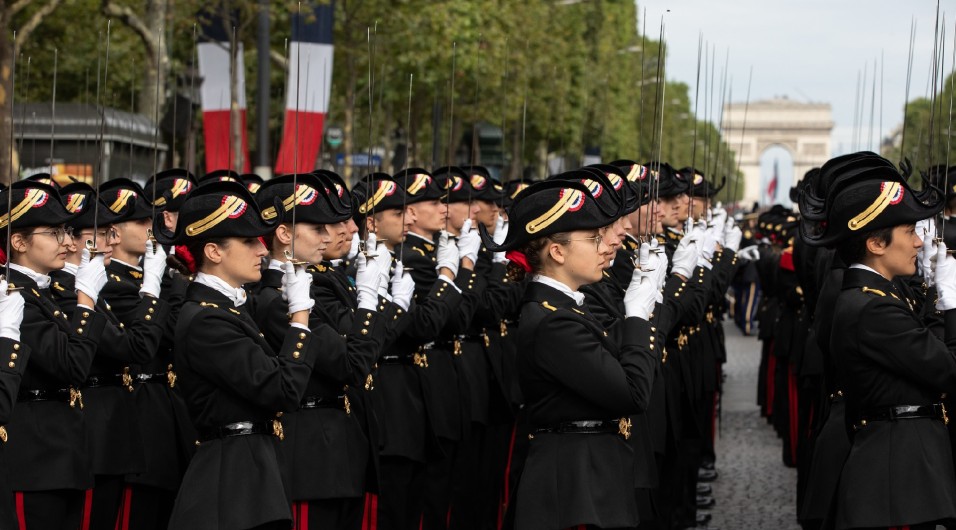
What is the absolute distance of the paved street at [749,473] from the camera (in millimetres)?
10727

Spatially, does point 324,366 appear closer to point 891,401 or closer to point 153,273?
point 153,273

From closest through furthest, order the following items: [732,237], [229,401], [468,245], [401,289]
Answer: [229,401]
[401,289]
[468,245]
[732,237]

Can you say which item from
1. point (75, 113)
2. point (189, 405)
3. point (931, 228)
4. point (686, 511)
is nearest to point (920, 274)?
point (931, 228)

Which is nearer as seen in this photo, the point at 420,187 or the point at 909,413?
the point at 909,413

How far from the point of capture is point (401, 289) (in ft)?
24.2

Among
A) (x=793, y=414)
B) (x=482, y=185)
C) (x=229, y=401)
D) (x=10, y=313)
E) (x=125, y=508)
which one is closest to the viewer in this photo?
(x=10, y=313)

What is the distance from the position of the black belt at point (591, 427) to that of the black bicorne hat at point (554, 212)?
0.74 m

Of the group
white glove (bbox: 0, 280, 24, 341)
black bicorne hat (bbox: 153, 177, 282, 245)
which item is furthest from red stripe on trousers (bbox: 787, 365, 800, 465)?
white glove (bbox: 0, 280, 24, 341)

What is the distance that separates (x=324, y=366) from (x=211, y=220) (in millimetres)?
837

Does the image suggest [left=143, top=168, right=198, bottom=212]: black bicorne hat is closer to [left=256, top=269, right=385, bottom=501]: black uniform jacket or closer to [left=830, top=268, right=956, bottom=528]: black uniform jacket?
[left=256, top=269, right=385, bottom=501]: black uniform jacket

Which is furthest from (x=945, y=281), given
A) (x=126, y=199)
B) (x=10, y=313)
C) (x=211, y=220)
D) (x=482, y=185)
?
(x=482, y=185)

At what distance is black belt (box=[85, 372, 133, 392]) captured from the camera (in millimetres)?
7368

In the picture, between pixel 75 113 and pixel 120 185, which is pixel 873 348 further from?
pixel 75 113

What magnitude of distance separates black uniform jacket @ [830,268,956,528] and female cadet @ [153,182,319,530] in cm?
217
